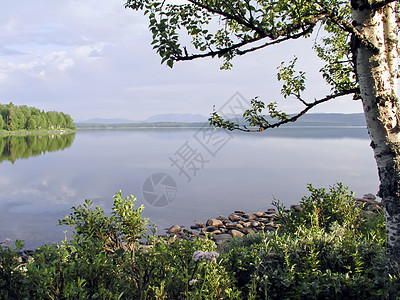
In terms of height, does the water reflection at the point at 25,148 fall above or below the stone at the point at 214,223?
below

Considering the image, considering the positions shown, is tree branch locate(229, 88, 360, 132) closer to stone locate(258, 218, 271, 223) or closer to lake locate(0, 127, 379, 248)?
lake locate(0, 127, 379, 248)

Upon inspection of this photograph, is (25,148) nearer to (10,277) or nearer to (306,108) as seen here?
(10,277)

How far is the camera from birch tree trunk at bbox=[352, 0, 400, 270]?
4570mm

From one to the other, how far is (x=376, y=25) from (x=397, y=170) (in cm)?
230

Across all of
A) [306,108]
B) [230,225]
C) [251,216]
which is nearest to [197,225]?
[230,225]

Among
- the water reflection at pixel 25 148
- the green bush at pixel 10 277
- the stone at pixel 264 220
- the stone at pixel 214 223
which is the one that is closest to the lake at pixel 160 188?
the stone at pixel 214 223

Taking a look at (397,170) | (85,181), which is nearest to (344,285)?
(397,170)

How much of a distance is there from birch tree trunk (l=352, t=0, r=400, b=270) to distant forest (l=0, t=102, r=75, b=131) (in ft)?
452

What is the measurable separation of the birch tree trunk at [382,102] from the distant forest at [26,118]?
13782 cm

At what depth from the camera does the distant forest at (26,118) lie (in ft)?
400

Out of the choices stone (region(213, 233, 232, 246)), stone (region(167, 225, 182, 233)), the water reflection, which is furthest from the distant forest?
stone (region(213, 233, 232, 246))

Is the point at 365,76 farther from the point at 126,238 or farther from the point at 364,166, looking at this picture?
the point at 364,166

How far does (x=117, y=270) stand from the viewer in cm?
433

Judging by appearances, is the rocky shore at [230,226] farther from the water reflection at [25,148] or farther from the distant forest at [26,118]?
the distant forest at [26,118]
